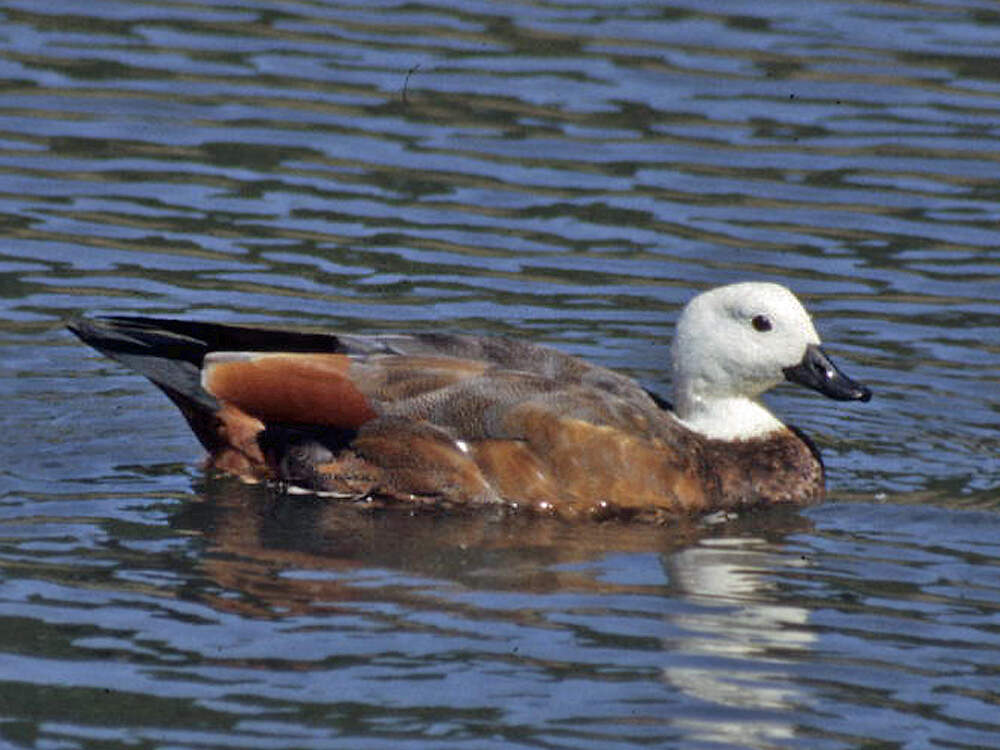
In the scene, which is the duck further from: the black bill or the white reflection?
the white reflection

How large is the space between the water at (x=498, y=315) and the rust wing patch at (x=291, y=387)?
39cm

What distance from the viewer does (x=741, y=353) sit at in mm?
10969

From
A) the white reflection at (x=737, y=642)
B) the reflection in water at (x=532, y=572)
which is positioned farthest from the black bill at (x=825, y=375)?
the white reflection at (x=737, y=642)

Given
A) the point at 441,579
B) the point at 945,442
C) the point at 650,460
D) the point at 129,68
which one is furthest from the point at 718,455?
the point at 129,68

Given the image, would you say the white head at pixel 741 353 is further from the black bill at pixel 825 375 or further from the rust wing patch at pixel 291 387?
the rust wing patch at pixel 291 387

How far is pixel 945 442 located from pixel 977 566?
184cm

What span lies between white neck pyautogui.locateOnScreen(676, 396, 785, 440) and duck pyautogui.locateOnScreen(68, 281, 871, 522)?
0.13ft

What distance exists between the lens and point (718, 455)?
35.7 ft

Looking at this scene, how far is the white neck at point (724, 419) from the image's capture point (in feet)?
36.3

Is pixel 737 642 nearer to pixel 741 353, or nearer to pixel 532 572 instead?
pixel 532 572

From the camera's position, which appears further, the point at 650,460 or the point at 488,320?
the point at 488,320

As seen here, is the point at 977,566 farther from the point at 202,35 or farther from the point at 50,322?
the point at 202,35

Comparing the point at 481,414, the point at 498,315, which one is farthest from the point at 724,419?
the point at 498,315

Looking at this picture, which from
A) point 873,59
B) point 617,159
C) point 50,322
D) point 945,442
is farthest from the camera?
point 873,59
